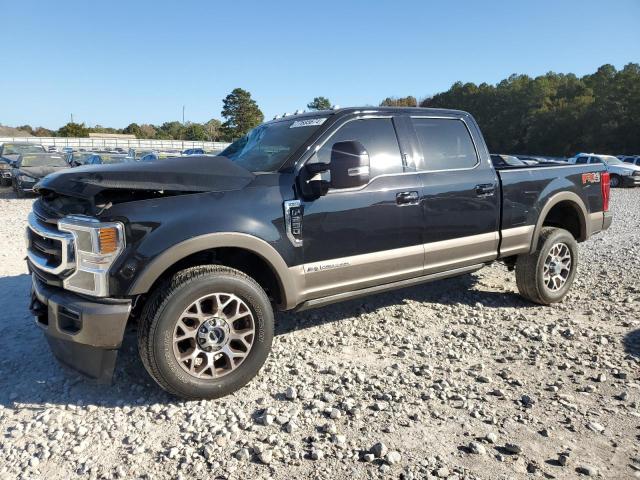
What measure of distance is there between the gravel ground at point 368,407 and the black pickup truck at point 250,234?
1.09 ft

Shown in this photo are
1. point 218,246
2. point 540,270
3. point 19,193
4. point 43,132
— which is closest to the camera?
point 218,246

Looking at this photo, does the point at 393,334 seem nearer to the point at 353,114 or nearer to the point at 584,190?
the point at 353,114

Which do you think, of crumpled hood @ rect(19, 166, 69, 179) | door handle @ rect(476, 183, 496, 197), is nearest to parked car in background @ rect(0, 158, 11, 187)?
crumpled hood @ rect(19, 166, 69, 179)

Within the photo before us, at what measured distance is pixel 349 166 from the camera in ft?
11.2

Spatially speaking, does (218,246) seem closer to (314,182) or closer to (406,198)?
(314,182)

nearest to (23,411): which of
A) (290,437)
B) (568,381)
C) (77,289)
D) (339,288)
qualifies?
(77,289)

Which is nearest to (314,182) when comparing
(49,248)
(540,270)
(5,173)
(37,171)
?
(49,248)

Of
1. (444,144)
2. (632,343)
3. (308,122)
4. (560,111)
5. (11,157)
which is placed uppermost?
(560,111)

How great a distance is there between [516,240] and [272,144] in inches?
102

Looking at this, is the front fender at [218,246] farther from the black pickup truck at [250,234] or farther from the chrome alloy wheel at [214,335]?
the chrome alloy wheel at [214,335]

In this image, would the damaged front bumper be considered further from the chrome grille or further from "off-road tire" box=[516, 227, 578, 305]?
"off-road tire" box=[516, 227, 578, 305]

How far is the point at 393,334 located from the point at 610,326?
6.88 ft

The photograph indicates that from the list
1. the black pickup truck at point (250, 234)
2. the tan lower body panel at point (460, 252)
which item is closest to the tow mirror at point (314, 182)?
the black pickup truck at point (250, 234)

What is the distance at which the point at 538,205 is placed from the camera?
16.4ft
